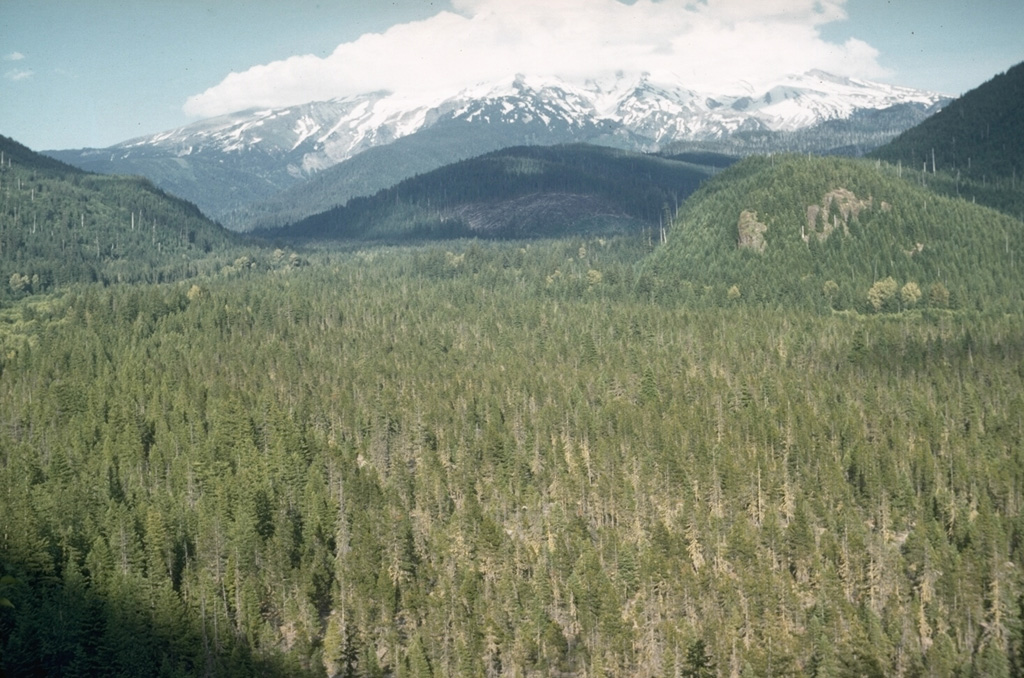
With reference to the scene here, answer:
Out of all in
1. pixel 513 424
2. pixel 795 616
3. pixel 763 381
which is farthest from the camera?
pixel 763 381

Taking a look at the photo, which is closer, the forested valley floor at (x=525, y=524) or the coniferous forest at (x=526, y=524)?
the coniferous forest at (x=526, y=524)

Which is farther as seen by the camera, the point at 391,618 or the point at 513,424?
the point at 513,424

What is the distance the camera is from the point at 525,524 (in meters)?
134

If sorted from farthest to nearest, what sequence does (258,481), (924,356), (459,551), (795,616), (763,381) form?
(924,356) → (763,381) → (258,481) → (459,551) → (795,616)

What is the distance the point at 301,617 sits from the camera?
109250mm

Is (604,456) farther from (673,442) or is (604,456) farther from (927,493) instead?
(927,493)

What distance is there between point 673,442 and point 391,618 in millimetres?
53260

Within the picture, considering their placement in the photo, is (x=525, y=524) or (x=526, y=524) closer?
(x=526, y=524)

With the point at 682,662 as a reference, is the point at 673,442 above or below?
above

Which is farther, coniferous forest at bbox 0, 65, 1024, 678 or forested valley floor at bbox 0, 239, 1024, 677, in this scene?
forested valley floor at bbox 0, 239, 1024, 677

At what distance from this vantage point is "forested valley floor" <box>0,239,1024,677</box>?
102m

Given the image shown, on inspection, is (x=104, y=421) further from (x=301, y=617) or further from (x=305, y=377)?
(x=301, y=617)

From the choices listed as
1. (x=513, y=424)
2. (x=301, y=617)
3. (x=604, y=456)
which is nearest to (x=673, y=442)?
(x=604, y=456)

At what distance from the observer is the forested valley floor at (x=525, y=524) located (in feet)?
333
